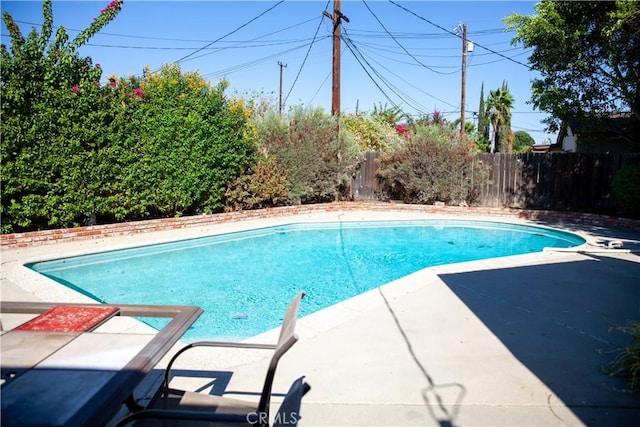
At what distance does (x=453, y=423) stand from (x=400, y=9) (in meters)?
18.1

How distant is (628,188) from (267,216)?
10197 mm

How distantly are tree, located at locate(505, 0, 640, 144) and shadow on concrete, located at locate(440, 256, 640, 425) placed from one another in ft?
21.8

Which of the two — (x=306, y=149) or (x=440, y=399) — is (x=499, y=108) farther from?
(x=440, y=399)

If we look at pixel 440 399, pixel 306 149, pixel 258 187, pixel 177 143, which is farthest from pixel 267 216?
pixel 440 399

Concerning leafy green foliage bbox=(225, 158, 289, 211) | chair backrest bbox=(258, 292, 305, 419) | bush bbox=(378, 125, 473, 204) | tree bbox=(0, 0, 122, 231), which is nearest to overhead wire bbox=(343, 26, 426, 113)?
bush bbox=(378, 125, 473, 204)

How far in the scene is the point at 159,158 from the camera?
10.7m

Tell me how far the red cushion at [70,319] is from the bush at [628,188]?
43.5 feet

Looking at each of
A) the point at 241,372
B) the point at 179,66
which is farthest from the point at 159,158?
the point at 241,372

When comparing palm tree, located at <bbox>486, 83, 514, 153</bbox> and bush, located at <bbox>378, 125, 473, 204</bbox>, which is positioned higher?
palm tree, located at <bbox>486, 83, 514, 153</bbox>

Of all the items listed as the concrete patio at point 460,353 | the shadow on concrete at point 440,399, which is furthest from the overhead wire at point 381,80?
the shadow on concrete at point 440,399

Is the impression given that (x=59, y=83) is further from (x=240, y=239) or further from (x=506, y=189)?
(x=506, y=189)

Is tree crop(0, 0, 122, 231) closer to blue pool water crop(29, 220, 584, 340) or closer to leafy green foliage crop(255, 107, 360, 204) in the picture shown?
blue pool water crop(29, 220, 584, 340)

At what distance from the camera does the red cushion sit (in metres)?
2.23

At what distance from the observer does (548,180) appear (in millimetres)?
14711
